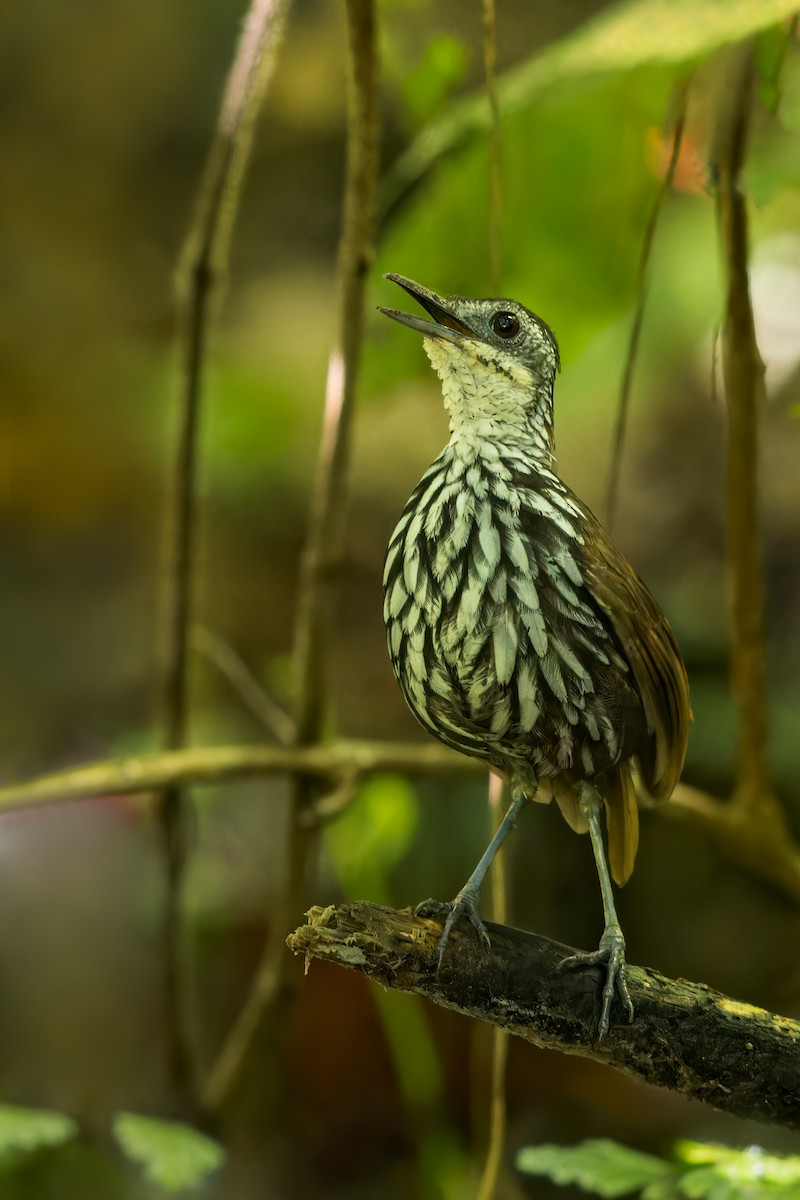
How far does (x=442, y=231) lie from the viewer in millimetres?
2283

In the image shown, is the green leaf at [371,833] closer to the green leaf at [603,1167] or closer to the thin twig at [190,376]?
the thin twig at [190,376]

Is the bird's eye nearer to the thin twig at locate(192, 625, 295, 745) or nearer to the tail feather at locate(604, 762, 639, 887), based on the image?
the tail feather at locate(604, 762, 639, 887)

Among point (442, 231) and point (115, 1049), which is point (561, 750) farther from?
point (115, 1049)

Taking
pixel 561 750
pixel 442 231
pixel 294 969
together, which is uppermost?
pixel 442 231

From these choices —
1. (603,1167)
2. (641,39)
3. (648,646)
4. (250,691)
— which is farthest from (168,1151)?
(641,39)

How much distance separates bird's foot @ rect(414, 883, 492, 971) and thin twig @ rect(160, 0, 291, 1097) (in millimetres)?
1447

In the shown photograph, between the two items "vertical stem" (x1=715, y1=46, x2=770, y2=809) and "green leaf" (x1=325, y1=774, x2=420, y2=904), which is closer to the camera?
"vertical stem" (x1=715, y1=46, x2=770, y2=809)

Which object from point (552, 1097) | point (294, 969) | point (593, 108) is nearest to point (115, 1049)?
point (294, 969)

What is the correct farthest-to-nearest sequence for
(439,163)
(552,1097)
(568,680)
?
(552,1097) < (439,163) < (568,680)

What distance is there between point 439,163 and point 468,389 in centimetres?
114

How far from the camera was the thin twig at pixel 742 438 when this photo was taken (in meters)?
2.22

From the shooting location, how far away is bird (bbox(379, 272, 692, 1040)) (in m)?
1.53

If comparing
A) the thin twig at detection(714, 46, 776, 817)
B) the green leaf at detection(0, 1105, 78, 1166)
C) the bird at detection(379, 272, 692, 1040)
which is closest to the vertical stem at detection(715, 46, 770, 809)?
the thin twig at detection(714, 46, 776, 817)

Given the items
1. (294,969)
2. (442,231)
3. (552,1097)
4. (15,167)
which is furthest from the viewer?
(15,167)
